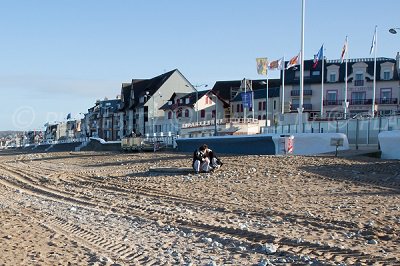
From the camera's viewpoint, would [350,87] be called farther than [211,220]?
Yes

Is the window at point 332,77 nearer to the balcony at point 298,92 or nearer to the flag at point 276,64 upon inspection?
the balcony at point 298,92

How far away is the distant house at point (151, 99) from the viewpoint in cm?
9050

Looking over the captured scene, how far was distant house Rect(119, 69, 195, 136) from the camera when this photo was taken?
297 feet

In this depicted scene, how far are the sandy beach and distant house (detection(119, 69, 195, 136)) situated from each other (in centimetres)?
6892

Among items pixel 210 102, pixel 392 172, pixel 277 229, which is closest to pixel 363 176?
pixel 392 172

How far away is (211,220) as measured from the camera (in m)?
10.5

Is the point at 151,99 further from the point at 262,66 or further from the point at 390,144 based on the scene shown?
the point at 390,144

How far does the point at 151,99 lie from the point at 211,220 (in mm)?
82028

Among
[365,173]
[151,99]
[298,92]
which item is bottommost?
[365,173]

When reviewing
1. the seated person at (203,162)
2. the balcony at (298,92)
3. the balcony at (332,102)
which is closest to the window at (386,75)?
the balcony at (332,102)

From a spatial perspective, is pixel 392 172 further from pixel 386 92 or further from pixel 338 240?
pixel 386 92

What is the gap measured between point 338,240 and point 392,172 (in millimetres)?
12553

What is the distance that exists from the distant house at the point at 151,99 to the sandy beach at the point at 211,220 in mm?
68919

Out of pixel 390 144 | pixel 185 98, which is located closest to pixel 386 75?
pixel 185 98
